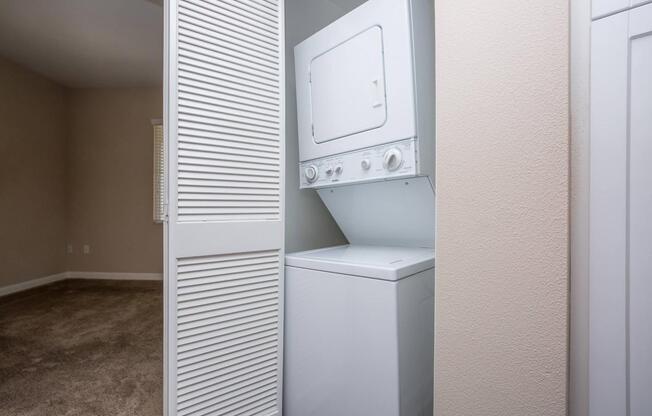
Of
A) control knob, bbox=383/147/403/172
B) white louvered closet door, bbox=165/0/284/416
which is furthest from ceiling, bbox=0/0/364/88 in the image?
control knob, bbox=383/147/403/172

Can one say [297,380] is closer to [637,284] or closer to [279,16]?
[637,284]

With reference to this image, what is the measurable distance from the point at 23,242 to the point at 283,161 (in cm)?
523

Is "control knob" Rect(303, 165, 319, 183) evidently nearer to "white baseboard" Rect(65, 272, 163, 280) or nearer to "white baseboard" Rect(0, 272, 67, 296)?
"white baseboard" Rect(65, 272, 163, 280)

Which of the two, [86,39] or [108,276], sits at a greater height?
[86,39]

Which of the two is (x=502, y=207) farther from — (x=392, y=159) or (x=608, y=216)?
(x=392, y=159)

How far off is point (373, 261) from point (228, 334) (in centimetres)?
76

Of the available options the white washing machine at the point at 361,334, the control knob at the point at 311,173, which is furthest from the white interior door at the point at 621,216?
the control knob at the point at 311,173

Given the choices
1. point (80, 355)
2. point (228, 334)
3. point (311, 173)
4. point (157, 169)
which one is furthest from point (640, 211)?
point (157, 169)

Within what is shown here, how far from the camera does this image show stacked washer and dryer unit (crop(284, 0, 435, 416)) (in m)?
1.33

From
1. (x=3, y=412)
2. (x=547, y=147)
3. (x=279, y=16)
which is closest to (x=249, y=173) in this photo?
(x=279, y=16)

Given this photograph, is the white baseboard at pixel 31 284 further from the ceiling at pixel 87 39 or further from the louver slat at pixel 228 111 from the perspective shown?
the louver slat at pixel 228 111

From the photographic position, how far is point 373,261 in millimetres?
1454

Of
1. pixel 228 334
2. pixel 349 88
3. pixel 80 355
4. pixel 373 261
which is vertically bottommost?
pixel 80 355

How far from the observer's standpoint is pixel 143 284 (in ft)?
17.5
